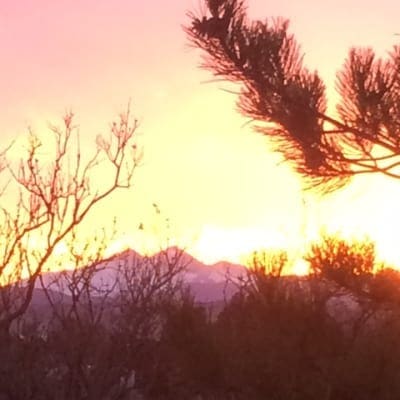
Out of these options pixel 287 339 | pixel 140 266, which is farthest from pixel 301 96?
pixel 140 266

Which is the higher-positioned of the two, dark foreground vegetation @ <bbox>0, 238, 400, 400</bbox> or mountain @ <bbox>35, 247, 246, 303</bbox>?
mountain @ <bbox>35, 247, 246, 303</bbox>

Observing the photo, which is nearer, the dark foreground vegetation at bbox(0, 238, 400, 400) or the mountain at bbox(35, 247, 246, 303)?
the dark foreground vegetation at bbox(0, 238, 400, 400)

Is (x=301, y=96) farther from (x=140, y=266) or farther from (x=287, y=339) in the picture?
(x=140, y=266)

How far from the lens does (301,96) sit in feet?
41.0

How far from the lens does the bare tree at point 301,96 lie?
1222cm

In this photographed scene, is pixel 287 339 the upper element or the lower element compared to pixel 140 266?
lower

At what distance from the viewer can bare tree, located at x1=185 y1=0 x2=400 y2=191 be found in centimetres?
1222

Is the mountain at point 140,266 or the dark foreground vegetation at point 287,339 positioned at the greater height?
the mountain at point 140,266

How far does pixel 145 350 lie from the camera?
18.0 meters

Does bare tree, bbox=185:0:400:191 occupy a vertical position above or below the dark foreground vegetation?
above

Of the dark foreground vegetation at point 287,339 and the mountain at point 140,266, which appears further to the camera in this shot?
the mountain at point 140,266

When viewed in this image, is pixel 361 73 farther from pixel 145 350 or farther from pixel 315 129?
pixel 145 350

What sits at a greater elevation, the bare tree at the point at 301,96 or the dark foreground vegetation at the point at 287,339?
the bare tree at the point at 301,96

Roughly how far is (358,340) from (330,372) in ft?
1.37
